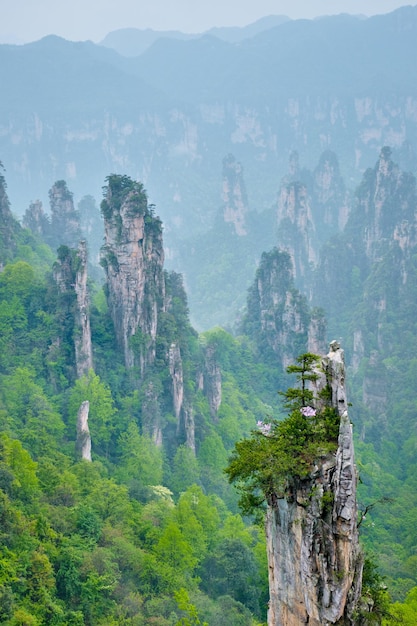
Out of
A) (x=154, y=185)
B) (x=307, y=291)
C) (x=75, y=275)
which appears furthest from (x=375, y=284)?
(x=154, y=185)

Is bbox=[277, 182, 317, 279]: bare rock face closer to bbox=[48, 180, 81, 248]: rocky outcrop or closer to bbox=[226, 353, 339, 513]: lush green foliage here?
bbox=[48, 180, 81, 248]: rocky outcrop

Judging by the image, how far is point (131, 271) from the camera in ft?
150

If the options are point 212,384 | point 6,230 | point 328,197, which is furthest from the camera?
point 328,197

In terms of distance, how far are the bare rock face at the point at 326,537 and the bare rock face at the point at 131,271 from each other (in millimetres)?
27515

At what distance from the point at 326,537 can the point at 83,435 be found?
2119 centimetres

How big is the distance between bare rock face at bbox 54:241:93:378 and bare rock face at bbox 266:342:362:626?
84.0 ft

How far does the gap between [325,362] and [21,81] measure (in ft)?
613

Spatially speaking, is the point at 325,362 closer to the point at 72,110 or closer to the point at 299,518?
the point at 299,518

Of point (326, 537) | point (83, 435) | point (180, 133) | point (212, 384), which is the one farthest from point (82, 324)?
point (180, 133)

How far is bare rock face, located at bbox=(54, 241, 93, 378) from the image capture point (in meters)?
42.5

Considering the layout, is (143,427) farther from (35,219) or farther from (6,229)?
(35,219)

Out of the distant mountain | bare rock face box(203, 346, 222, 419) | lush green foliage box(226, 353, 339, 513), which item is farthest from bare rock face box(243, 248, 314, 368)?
the distant mountain

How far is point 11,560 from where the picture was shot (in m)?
24.8

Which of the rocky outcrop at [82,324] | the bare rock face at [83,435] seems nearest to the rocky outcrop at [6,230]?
the rocky outcrop at [82,324]
